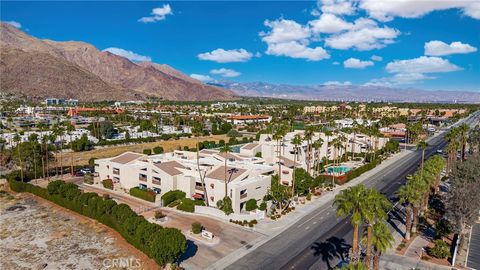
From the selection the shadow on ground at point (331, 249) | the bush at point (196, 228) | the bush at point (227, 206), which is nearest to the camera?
the shadow on ground at point (331, 249)

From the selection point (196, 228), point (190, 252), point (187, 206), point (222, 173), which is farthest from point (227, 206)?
point (190, 252)

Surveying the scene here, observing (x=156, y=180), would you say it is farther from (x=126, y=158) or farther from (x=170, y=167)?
(x=126, y=158)

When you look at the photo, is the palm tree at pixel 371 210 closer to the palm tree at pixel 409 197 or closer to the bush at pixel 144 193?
the palm tree at pixel 409 197

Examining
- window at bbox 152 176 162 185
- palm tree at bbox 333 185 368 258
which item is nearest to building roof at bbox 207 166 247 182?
window at bbox 152 176 162 185

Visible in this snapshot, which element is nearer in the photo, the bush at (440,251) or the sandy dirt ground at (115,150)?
the bush at (440,251)

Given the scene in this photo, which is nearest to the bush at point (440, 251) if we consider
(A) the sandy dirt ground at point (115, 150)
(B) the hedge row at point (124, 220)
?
(B) the hedge row at point (124, 220)

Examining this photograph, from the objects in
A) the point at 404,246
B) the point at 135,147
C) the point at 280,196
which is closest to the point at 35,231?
the point at 280,196

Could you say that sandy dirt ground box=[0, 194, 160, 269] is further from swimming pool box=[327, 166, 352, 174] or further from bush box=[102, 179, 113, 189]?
swimming pool box=[327, 166, 352, 174]
